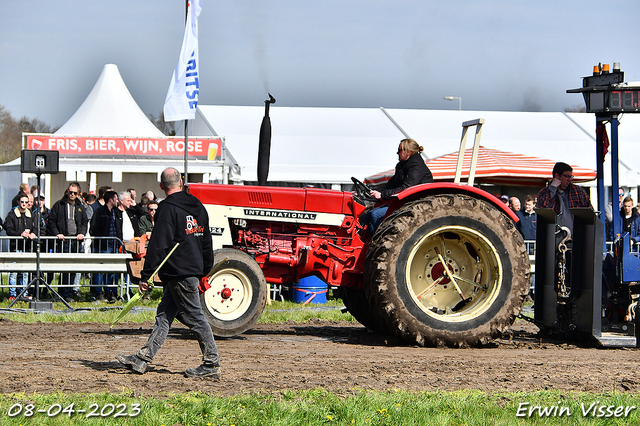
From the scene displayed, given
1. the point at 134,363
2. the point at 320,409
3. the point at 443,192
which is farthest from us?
the point at 443,192

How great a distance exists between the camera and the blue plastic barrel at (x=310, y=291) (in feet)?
35.8

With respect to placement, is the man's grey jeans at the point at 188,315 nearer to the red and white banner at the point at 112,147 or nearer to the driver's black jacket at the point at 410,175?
the driver's black jacket at the point at 410,175

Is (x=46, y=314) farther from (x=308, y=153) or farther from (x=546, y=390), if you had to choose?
(x=308, y=153)

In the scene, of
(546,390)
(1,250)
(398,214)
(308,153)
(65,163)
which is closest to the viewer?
(546,390)

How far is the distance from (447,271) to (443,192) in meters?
0.77

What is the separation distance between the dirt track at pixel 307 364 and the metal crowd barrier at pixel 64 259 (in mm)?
3012

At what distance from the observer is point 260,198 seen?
24.2 ft

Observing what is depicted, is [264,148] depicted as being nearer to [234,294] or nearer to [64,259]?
[234,294]

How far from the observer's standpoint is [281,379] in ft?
17.0

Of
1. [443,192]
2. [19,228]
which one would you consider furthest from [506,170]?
[19,228]

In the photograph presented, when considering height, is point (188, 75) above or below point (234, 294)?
above

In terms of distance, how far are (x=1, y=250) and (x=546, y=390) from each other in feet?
28.8

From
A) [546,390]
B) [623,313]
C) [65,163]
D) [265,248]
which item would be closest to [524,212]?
Result: [623,313]

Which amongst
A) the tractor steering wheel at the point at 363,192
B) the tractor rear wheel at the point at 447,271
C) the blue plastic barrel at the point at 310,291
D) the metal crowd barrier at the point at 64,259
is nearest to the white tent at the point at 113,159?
the metal crowd barrier at the point at 64,259
